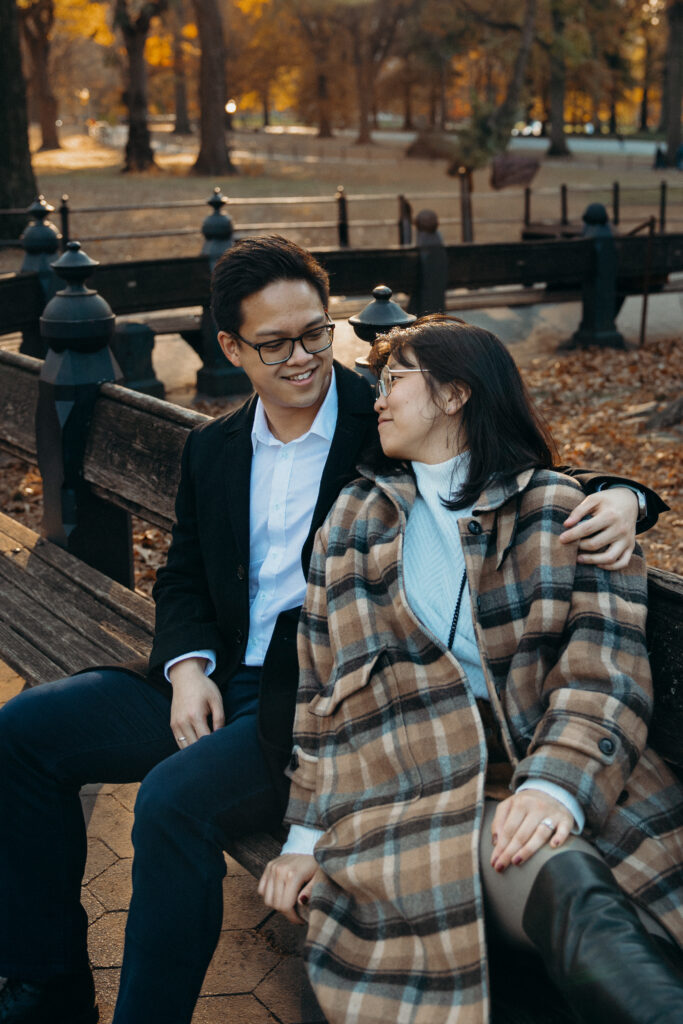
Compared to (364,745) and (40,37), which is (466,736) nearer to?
(364,745)

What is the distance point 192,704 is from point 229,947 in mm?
733

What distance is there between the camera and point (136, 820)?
222 centimetres

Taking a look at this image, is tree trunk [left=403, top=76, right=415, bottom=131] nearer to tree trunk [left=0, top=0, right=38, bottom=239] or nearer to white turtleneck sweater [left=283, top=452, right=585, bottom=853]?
tree trunk [left=0, top=0, right=38, bottom=239]

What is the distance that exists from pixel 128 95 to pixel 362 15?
15861mm

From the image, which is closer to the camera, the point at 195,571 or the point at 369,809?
the point at 369,809

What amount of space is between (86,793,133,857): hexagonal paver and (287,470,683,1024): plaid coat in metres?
1.20

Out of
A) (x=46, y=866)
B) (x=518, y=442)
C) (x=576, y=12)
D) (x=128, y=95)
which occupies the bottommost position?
(x=46, y=866)

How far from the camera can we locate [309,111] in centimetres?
5597

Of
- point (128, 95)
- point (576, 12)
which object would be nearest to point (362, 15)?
point (576, 12)

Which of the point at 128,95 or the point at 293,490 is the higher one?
the point at 128,95

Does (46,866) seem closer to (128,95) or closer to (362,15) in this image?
(128,95)

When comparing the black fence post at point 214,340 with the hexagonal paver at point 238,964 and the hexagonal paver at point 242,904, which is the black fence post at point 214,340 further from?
the hexagonal paver at point 238,964

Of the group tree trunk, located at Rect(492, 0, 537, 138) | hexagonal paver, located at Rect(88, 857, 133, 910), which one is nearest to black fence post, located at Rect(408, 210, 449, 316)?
hexagonal paver, located at Rect(88, 857, 133, 910)

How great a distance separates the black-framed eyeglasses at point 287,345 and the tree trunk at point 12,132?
10.9 metres
